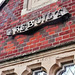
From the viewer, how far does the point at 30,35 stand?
4297mm

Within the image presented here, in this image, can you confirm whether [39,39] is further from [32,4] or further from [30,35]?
[32,4]

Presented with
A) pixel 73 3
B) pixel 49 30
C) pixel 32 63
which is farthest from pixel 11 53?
pixel 73 3

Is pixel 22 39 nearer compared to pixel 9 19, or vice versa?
pixel 22 39

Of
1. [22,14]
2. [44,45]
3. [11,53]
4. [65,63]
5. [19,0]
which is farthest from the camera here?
[19,0]

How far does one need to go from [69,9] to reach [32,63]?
1.19 metres

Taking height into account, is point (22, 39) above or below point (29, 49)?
above

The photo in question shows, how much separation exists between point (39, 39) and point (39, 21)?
→ 352mm

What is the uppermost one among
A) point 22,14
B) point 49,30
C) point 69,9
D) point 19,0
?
point 19,0

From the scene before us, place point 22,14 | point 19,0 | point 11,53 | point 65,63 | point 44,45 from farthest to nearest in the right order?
point 19,0, point 22,14, point 11,53, point 44,45, point 65,63

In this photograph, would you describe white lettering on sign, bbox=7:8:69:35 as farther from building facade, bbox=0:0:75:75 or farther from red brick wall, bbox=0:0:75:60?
red brick wall, bbox=0:0:75:60

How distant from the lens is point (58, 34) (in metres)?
3.90

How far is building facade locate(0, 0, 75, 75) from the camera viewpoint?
3.68 meters

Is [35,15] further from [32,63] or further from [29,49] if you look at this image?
[32,63]

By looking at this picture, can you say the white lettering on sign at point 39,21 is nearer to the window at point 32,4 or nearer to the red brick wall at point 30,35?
the red brick wall at point 30,35
